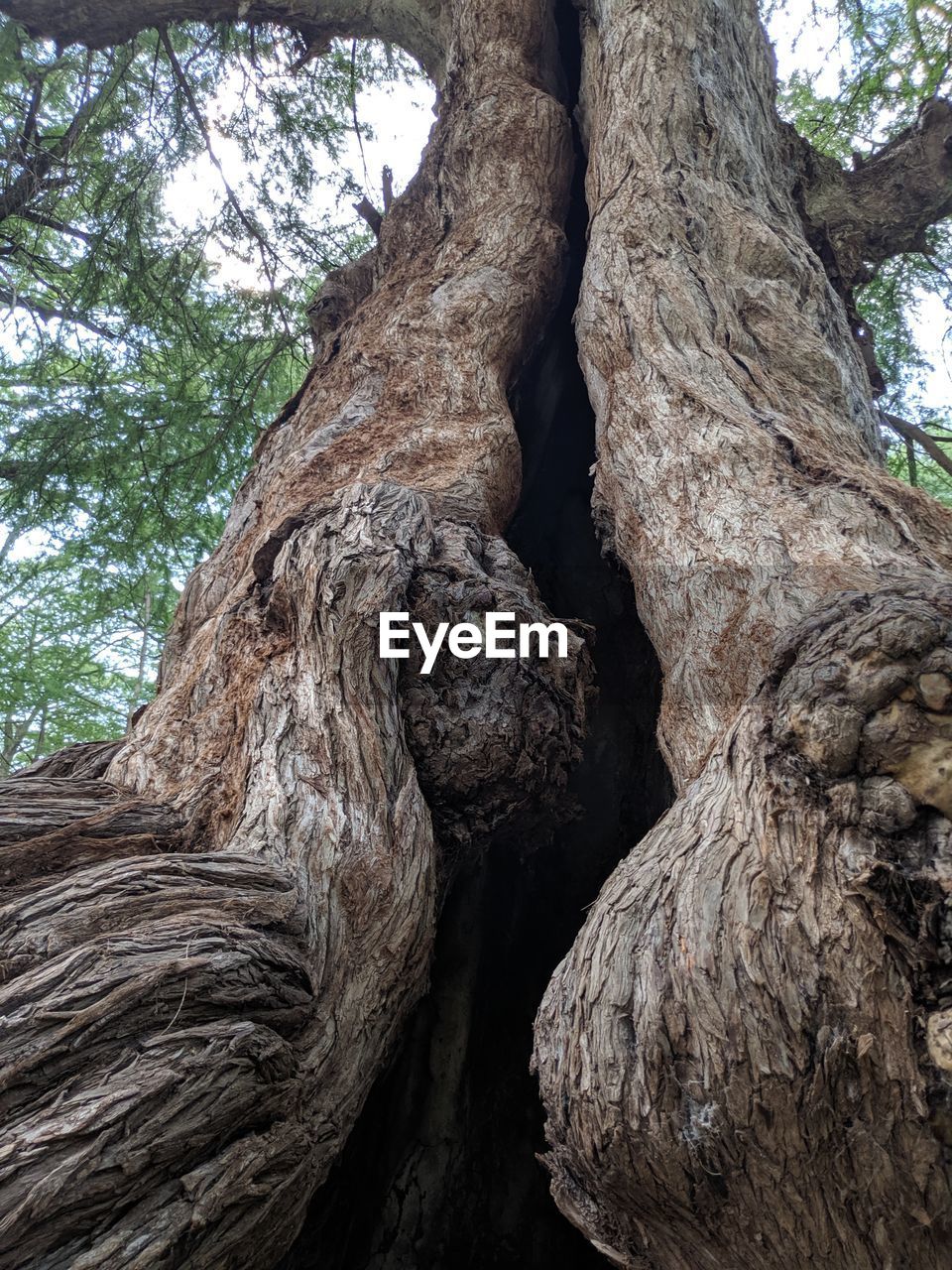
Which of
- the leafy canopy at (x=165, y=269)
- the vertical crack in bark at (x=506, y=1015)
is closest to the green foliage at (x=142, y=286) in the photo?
the leafy canopy at (x=165, y=269)

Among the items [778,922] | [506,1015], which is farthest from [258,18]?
[778,922]

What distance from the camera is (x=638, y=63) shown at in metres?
3.34

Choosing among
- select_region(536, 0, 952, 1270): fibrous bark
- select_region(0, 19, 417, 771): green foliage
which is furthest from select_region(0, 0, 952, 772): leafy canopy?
select_region(536, 0, 952, 1270): fibrous bark

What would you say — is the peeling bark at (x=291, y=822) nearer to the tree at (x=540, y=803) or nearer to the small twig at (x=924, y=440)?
the tree at (x=540, y=803)

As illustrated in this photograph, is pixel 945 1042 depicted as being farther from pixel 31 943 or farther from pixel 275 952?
pixel 31 943

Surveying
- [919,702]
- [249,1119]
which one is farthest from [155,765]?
[919,702]

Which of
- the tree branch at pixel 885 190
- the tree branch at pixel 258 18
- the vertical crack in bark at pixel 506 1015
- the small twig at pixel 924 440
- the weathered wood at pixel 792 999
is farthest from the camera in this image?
the tree branch at pixel 258 18

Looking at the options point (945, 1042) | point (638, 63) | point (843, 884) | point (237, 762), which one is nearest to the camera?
point (945, 1042)

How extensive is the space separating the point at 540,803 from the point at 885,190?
11.6ft

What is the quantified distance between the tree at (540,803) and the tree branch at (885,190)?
61 centimetres

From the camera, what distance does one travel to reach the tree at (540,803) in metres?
1.14

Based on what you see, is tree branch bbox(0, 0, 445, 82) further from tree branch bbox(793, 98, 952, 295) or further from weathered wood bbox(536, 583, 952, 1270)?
weathered wood bbox(536, 583, 952, 1270)

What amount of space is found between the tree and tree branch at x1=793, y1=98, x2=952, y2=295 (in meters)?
0.61

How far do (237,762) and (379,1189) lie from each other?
0.97 meters
